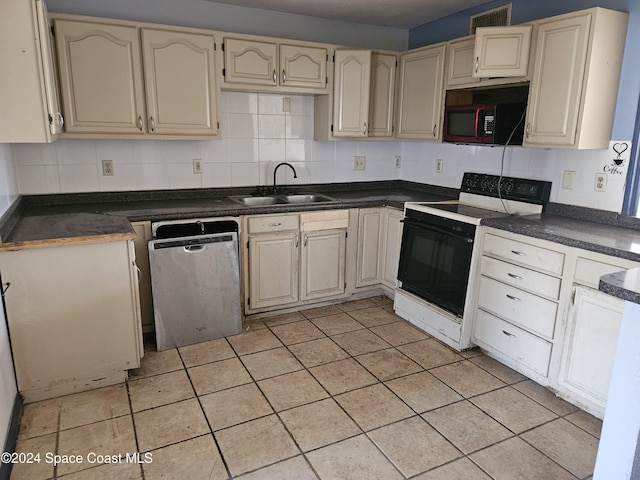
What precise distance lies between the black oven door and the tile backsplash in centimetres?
70

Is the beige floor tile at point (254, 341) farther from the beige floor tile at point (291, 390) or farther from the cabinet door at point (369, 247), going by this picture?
the cabinet door at point (369, 247)

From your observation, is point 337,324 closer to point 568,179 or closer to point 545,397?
point 545,397

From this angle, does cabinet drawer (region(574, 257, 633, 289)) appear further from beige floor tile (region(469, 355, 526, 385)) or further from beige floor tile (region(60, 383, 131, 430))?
beige floor tile (region(60, 383, 131, 430))

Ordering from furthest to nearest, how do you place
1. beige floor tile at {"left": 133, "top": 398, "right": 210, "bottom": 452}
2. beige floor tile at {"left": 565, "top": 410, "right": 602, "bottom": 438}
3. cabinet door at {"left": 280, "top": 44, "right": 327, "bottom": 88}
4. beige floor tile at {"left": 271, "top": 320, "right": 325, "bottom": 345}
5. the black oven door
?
cabinet door at {"left": 280, "top": 44, "right": 327, "bottom": 88}, beige floor tile at {"left": 271, "top": 320, "right": 325, "bottom": 345}, the black oven door, beige floor tile at {"left": 565, "top": 410, "right": 602, "bottom": 438}, beige floor tile at {"left": 133, "top": 398, "right": 210, "bottom": 452}

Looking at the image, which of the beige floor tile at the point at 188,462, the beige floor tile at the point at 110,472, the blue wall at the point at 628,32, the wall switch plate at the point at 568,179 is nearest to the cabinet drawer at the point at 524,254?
the wall switch plate at the point at 568,179

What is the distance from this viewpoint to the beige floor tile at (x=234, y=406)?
7.26 ft

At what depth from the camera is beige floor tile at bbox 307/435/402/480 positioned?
1.87 m

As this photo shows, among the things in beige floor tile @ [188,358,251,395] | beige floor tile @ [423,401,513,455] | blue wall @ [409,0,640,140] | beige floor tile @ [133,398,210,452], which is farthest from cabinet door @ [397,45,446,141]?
beige floor tile @ [133,398,210,452]

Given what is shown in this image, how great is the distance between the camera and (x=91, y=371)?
2.42 metres

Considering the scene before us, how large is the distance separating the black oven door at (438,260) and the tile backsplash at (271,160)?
2.30 ft

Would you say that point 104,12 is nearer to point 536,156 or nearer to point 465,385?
point 536,156

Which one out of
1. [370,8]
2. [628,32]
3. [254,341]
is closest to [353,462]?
[254,341]

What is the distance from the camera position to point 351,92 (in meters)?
3.53

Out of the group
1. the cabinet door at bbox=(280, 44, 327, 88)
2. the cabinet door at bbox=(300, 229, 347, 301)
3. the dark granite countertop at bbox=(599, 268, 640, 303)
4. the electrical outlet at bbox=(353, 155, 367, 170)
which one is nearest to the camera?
the dark granite countertop at bbox=(599, 268, 640, 303)
